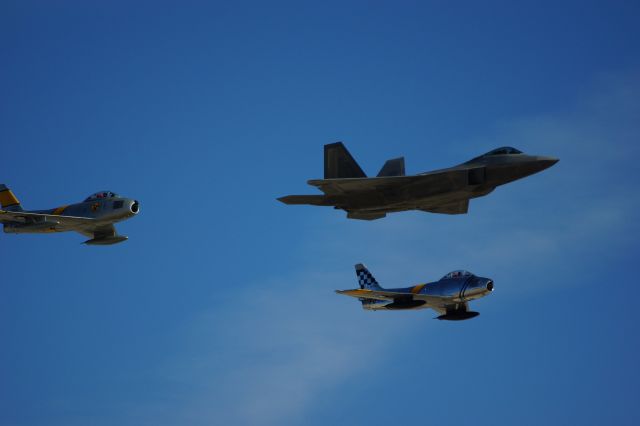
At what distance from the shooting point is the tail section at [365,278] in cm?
7762

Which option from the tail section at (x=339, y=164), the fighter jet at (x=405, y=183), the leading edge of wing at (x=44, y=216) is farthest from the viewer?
the leading edge of wing at (x=44, y=216)

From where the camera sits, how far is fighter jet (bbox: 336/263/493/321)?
59.2 m

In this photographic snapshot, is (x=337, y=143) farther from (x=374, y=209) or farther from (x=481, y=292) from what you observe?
(x=481, y=292)

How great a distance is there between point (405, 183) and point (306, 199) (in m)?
6.16

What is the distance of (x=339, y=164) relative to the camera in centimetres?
5762

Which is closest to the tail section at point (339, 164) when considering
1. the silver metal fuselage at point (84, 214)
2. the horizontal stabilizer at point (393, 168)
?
the horizontal stabilizer at point (393, 168)

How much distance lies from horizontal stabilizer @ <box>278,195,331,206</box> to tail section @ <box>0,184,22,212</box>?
75.4ft

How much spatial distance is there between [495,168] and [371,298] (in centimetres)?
1495

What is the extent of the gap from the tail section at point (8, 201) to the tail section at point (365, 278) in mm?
27951

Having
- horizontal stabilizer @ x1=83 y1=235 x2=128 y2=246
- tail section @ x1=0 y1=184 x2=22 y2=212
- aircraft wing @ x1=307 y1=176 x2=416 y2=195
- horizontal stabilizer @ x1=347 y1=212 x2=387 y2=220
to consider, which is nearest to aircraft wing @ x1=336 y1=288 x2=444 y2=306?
horizontal stabilizer @ x1=347 y1=212 x2=387 y2=220

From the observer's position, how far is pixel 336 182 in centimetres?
5491

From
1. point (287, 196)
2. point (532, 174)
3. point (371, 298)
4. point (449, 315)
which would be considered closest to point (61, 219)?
point (287, 196)

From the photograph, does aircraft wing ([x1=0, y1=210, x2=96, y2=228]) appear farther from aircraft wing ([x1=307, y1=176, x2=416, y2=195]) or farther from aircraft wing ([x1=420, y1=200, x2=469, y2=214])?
aircraft wing ([x1=420, y1=200, x2=469, y2=214])

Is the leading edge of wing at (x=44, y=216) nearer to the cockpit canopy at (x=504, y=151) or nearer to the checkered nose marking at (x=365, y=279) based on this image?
the checkered nose marking at (x=365, y=279)
